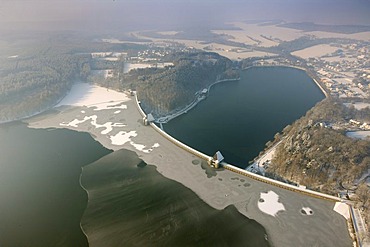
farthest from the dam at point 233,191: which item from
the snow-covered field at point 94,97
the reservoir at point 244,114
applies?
the snow-covered field at point 94,97

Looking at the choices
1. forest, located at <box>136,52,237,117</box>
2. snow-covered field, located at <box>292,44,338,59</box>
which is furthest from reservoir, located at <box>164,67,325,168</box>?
snow-covered field, located at <box>292,44,338,59</box>

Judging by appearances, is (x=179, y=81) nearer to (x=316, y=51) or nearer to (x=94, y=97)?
(x=94, y=97)

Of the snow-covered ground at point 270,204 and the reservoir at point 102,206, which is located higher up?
the snow-covered ground at point 270,204

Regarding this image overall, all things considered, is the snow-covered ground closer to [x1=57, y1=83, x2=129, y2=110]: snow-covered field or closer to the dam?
the dam

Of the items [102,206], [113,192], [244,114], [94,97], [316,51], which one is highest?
[316,51]

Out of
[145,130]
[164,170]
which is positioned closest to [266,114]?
[145,130]

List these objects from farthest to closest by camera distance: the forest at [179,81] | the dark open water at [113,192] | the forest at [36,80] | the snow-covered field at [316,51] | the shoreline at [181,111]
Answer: the snow-covered field at [316,51], the forest at [179,81], the forest at [36,80], the shoreline at [181,111], the dark open water at [113,192]

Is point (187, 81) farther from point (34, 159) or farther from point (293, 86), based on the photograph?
point (34, 159)

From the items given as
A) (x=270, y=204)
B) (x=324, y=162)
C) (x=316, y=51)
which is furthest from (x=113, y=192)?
(x=316, y=51)

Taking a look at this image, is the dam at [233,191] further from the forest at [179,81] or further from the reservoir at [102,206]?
the forest at [179,81]
